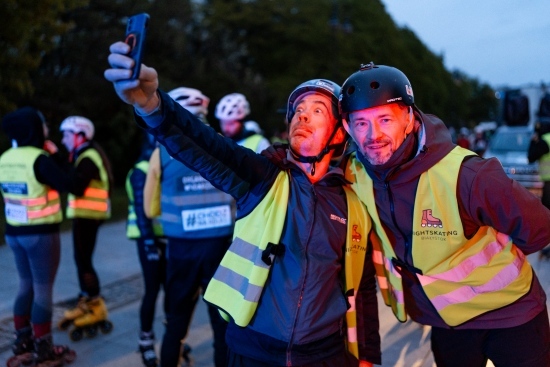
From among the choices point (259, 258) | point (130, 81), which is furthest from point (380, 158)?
point (130, 81)

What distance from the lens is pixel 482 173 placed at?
2.29 m

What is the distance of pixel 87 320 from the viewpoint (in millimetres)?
5230

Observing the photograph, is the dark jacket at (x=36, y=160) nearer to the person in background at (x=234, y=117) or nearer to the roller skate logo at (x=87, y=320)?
the roller skate logo at (x=87, y=320)

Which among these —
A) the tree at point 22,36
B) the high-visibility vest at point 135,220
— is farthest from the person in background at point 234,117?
the tree at point 22,36

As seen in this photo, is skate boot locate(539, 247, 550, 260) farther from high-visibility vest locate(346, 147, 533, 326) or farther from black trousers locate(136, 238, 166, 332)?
high-visibility vest locate(346, 147, 533, 326)

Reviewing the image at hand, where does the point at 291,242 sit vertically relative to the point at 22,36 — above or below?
below

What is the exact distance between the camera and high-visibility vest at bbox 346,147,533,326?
2389 millimetres

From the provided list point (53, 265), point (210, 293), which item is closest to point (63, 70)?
point (53, 265)

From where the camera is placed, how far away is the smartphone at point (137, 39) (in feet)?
5.65

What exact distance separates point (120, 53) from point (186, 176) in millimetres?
2232

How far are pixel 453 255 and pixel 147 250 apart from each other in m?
2.82

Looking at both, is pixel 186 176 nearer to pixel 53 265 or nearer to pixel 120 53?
pixel 53 265

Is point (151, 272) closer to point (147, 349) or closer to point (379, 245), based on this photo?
point (147, 349)

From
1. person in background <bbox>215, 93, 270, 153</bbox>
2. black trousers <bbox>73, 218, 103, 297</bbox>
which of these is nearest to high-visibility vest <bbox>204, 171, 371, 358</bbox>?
person in background <bbox>215, 93, 270, 153</bbox>
